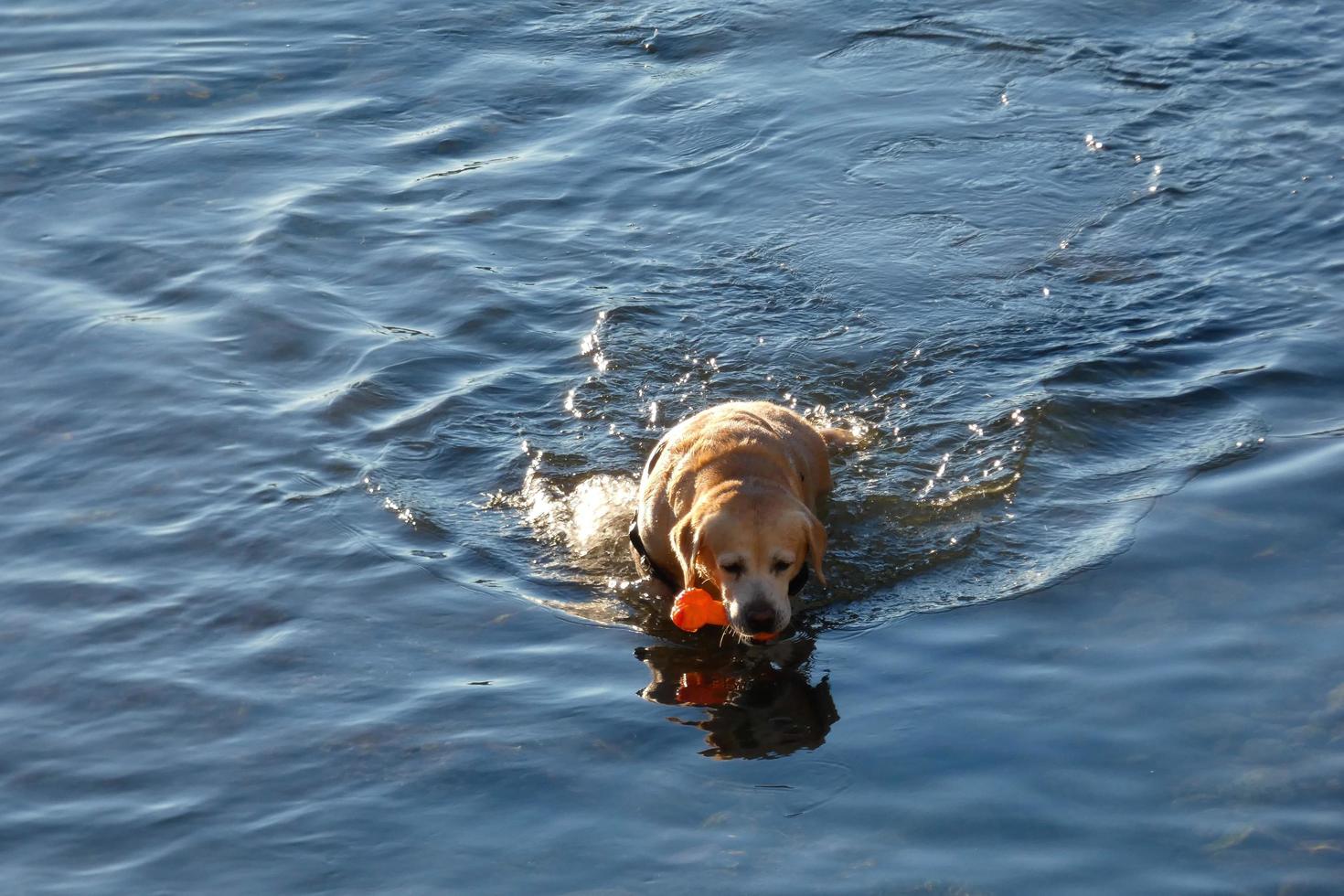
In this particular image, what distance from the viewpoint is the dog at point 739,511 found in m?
7.95

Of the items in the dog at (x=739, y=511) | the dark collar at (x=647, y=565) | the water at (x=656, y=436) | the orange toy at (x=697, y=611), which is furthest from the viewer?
the dark collar at (x=647, y=565)

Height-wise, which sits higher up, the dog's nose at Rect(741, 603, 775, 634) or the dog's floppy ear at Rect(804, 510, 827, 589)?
the dog's floppy ear at Rect(804, 510, 827, 589)

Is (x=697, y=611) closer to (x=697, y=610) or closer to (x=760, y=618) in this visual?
(x=697, y=610)

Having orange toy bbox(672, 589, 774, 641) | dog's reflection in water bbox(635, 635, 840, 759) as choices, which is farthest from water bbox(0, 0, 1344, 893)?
orange toy bbox(672, 589, 774, 641)

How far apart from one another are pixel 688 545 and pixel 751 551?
1.35 feet

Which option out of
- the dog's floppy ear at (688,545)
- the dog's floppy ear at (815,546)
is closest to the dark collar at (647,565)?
the dog's floppy ear at (688,545)

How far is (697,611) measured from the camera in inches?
318

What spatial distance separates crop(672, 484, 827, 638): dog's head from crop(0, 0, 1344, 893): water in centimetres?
37

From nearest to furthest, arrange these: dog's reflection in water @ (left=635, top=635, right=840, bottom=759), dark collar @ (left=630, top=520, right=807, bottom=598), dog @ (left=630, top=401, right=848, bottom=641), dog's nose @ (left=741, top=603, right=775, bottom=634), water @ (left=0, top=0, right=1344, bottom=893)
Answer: water @ (left=0, top=0, right=1344, bottom=893) → dog's reflection in water @ (left=635, top=635, right=840, bottom=759) → dog's nose @ (left=741, top=603, right=775, bottom=634) → dog @ (left=630, top=401, right=848, bottom=641) → dark collar @ (left=630, top=520, right=807, bottom=598)

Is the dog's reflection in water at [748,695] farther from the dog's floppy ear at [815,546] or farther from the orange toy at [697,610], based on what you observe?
the dog's floppy ear at [815,546]

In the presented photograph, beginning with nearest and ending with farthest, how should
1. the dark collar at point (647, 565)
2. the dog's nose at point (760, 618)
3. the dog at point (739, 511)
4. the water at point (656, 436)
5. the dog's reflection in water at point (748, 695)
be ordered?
the water at point (656, 436) → the dog's reflection in water at point (748, 695) → the dog's nose at point (760, 618) → the dog at point (739, 511) → the dark collar at point (647, 565)

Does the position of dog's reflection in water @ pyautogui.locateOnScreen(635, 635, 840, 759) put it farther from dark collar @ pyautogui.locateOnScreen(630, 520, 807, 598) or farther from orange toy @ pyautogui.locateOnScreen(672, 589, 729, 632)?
dark collar @ pyautogui.locateOnScreen(630, 520, 807, 598)

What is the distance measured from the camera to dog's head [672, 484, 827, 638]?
25.9 ft

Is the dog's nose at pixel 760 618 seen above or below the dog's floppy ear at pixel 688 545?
below
